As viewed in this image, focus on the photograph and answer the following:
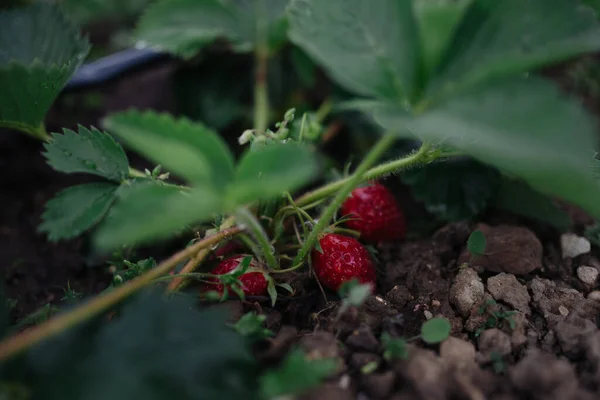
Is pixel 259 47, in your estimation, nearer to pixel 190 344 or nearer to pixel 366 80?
pixel 366 80

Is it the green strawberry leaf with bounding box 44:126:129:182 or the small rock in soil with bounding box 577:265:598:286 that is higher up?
the green strawberry leaf with bounding box 44:126:129:182

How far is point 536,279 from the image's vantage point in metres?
0.93

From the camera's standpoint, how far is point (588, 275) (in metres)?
0.96

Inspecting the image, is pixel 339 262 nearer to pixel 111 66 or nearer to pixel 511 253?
pixel 511 253

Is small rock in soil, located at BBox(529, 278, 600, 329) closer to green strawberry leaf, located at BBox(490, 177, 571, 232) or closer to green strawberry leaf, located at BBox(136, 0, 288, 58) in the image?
green strawberry leaf, located at BBox(490, 177, 571, 232)

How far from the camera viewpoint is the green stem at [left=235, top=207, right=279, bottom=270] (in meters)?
0.70

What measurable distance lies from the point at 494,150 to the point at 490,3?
29 centimetres

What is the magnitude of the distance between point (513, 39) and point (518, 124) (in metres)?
0.18

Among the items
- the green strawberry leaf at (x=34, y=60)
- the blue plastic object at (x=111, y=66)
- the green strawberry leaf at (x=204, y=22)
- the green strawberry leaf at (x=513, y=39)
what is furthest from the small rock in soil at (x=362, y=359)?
the blue plastic object at (x=111, y=66)

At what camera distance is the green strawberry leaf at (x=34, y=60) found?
0.92 m

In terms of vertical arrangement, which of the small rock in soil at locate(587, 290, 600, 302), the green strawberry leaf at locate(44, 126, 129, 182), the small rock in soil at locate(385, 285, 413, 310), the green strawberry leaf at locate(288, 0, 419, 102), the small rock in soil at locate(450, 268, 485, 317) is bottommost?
the small rock in soil at locate(385, 285, 413, 310)

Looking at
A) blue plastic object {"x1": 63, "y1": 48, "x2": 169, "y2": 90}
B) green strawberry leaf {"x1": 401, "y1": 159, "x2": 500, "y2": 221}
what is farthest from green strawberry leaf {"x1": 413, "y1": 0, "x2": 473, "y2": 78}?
blue plastic object {"x1": 63, "y1": 48, "x2": 169, "y2": 90}

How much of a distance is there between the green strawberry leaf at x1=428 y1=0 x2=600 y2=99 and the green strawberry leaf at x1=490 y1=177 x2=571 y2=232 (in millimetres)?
428

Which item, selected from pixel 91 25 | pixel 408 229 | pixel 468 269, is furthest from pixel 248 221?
pixel 91 25
